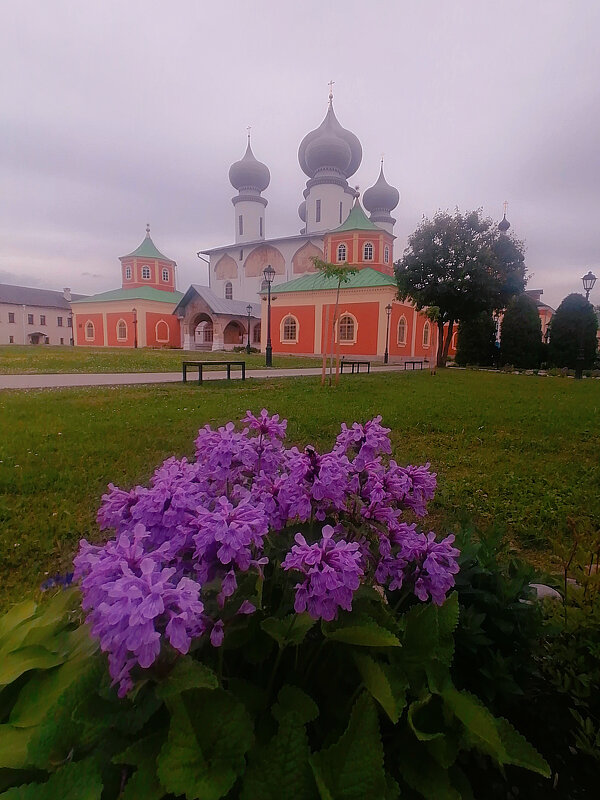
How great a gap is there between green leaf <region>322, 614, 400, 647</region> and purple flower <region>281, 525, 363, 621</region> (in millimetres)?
70

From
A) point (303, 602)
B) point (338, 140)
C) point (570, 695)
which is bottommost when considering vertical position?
point (570, 695)

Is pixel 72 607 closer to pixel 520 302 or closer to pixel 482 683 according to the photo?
pixel 482 683

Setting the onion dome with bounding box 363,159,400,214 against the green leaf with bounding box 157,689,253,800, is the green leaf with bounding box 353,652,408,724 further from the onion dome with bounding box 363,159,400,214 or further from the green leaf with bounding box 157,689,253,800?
the onion dome with bounding box 363,159,400,214

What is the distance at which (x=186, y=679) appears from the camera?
0.85 meters

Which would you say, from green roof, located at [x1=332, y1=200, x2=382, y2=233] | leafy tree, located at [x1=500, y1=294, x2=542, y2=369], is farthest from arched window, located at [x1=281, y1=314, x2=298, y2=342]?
leafy tree, located at [x1=500, y1=294, x2=542, y2=369]

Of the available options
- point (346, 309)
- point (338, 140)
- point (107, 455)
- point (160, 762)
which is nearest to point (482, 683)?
point (160, 762)

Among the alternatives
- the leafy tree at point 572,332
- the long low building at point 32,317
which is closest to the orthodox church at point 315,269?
the leafy tree at point 572,332

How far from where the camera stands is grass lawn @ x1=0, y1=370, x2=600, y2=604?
3.29 meters

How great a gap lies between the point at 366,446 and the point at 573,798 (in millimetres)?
1111

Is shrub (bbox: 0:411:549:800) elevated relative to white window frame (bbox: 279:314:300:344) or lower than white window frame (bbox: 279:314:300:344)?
lower

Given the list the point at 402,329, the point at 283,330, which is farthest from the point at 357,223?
the point at 283,330

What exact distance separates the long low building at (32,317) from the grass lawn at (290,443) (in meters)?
60.9

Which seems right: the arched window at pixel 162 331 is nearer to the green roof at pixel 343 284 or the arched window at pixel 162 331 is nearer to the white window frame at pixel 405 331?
the green roof at pixel 343 284

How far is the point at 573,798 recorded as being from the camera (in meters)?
1.26
